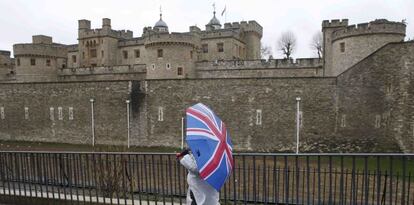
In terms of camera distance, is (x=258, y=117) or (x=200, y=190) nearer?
(x=200, y=190)

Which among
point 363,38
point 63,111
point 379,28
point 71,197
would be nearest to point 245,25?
point 363,38

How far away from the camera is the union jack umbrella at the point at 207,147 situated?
2859 mm

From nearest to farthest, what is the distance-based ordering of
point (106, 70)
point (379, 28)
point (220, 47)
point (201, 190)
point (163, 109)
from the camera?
point (201, 190) < point (163, 109) < point (379, 28) < point (106, 70) < point (220, 47)

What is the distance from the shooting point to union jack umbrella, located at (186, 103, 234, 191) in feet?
9.38

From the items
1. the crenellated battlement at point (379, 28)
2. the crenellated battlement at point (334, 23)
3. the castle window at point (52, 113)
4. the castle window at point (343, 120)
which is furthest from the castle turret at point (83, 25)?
the castle window at point (343, 120)

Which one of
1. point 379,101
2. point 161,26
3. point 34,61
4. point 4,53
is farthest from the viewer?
point 4,53

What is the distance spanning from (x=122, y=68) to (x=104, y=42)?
301 inches

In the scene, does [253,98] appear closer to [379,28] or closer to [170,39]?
[379,28]

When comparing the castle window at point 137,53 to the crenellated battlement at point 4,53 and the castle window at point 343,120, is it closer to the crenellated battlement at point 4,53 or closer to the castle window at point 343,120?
the crenellated battlement at point 4,53

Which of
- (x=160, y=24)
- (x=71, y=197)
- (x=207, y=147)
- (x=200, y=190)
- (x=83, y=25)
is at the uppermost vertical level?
(x=160, y=24)

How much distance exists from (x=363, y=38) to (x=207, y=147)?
2163 cm

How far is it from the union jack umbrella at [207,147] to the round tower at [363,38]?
69.3 ft

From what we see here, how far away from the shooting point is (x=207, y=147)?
113 inches

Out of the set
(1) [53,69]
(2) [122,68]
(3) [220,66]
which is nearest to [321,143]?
(3) [220,66]
